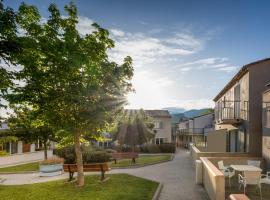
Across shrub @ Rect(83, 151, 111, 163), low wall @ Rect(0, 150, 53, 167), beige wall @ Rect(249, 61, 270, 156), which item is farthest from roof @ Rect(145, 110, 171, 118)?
beige wall @ Rect(249, 61, 270, 156)

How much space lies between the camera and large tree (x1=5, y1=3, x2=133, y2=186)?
13.2m

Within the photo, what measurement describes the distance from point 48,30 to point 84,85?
3.14 metres

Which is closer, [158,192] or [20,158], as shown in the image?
[158,192]

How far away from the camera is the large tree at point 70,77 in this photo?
518 inches

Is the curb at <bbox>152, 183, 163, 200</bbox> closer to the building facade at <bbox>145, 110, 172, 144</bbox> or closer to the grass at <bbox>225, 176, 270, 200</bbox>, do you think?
the grass at <bbox>225, 176, 270, 200</bbox>

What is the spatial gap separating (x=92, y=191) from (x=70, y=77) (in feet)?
18.3

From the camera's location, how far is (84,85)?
14.2m

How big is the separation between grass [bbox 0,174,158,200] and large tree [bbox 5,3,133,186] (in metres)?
1.19

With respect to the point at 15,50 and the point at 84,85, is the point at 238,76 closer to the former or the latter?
the point at 84,85

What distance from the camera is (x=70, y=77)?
1395cm

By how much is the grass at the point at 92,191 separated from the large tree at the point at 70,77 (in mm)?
1189

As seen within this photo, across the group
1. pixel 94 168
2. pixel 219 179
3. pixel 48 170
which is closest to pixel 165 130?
pixel 48 170

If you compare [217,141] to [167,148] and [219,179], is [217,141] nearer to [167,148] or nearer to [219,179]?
[219,179]

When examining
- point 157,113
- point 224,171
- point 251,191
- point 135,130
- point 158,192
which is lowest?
point 158,192
